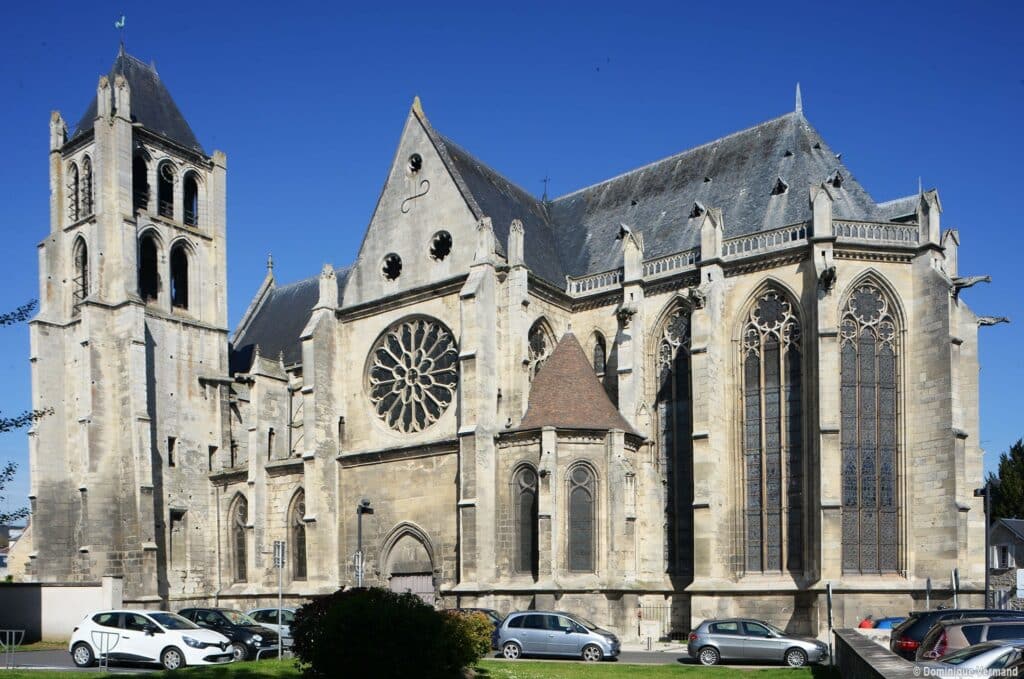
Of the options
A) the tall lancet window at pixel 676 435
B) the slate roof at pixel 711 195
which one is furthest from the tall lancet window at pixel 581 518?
the slate roof at pixel 711 195

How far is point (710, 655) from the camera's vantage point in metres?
23.5

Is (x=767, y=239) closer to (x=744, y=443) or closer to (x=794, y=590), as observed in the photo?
(x=744, y=443)

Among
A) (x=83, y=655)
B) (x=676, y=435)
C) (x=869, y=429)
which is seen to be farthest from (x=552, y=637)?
(x=869, y=429)

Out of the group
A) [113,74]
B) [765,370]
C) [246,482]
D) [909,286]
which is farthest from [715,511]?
[113,74]

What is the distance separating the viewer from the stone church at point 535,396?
29078 millimetres

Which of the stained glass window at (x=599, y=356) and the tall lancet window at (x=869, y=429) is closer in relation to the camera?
the tall lancet window at (x=869, y=429)

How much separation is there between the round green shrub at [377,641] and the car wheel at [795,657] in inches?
394

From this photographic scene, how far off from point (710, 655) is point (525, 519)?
8.63m

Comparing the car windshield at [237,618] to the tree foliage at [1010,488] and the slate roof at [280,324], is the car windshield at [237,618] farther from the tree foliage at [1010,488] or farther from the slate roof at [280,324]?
the tree foliage at [1010,488]

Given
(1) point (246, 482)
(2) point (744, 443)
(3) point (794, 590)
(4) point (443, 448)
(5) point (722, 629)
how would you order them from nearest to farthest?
(5) point (722, 629) → (3) point (794, 590) → (2) point (744, 443) → (4) point (443, 448) → (1) point (246, 482)

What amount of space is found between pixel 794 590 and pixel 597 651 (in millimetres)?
7406

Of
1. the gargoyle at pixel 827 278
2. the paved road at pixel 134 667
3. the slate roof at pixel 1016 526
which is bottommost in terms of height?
the slate roof at pixel 1016 526

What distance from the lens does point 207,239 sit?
45.5m

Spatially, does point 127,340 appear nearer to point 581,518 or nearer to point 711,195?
point 581,518
